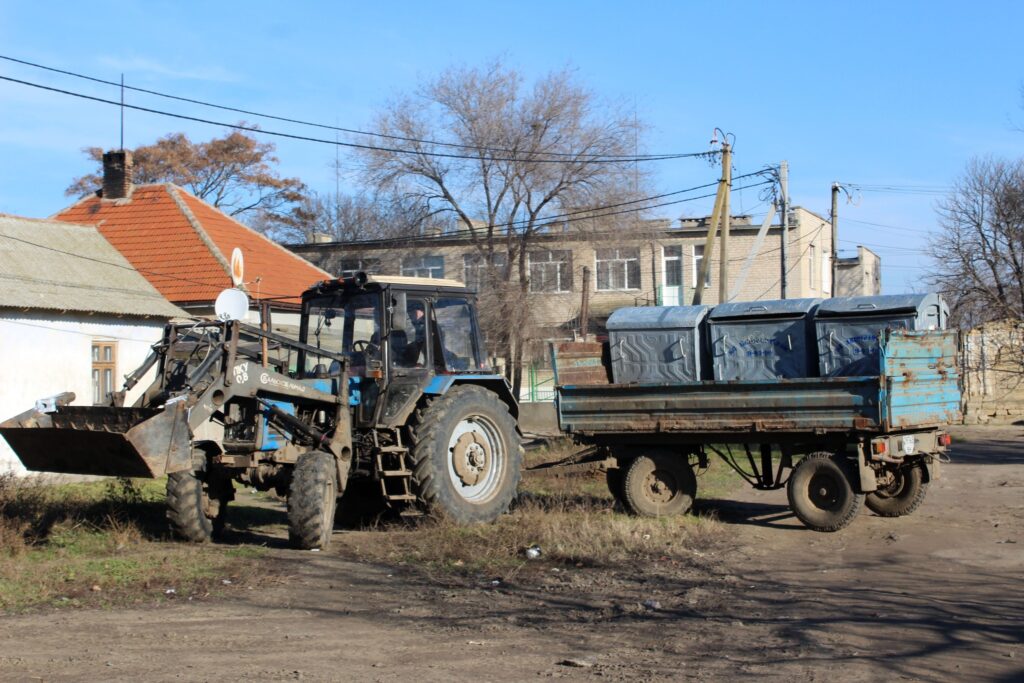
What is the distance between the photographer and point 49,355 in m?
17.8

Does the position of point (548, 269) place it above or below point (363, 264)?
below

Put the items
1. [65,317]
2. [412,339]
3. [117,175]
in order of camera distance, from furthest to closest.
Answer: [117,175] → [65,317] → [412,339]

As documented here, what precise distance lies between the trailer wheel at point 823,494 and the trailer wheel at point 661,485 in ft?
4.05

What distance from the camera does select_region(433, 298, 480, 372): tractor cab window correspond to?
11.5 metres

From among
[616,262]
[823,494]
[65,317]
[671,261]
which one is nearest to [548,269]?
[616,262]

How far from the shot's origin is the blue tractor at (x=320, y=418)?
9.01 metres

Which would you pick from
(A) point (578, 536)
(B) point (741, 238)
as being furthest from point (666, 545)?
(B) point (741, 238)

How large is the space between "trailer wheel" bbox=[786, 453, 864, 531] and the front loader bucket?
6119 mm

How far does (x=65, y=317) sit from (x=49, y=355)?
721 mm

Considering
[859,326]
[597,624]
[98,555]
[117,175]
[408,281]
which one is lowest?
[597,624]

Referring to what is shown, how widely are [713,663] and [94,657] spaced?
12.0 feet

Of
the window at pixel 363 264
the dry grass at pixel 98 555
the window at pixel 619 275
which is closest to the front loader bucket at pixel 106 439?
the dry grass at pixel 98 555

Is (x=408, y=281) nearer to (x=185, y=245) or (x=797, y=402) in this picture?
Result: (x=797, y=402)

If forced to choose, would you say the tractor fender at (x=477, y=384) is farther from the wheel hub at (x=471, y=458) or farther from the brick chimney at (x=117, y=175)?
the brick chimney at (x=117, y=175)
